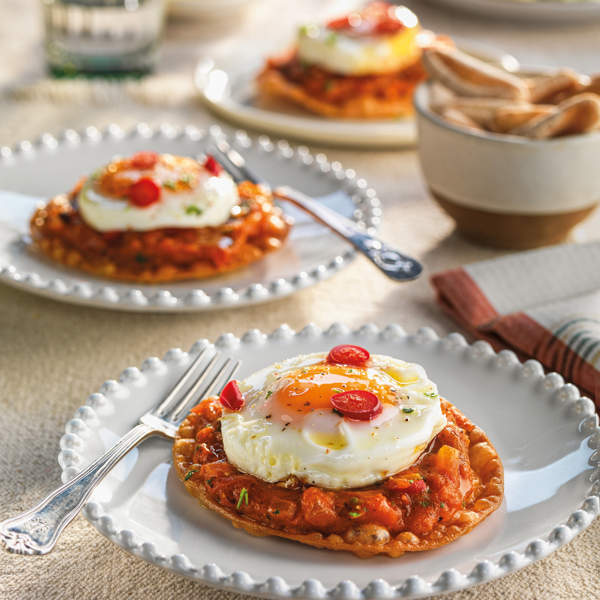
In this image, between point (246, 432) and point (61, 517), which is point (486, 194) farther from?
point (61, 517)

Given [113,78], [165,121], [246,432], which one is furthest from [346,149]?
[246,432]

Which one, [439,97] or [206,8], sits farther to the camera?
[206,8]

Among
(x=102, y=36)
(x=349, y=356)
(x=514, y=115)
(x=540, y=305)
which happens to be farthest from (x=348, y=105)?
(x=349, y=356)

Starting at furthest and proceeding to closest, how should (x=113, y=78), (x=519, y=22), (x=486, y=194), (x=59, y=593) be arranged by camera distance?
(x=519, y=22) < (x=113, y=78) < (x=486, y=194) < (x=59, y=593)

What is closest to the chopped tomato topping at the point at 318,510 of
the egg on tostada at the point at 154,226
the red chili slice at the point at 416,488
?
the red chili slice at the point at 416,488

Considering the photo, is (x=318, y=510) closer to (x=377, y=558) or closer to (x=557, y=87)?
(x=377, y=558)

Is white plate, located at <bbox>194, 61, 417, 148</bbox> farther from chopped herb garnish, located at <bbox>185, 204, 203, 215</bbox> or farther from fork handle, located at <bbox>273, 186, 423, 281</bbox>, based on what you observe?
chopped herb garnish, located at <bbox>185, 204, 203, 215</bbox>
